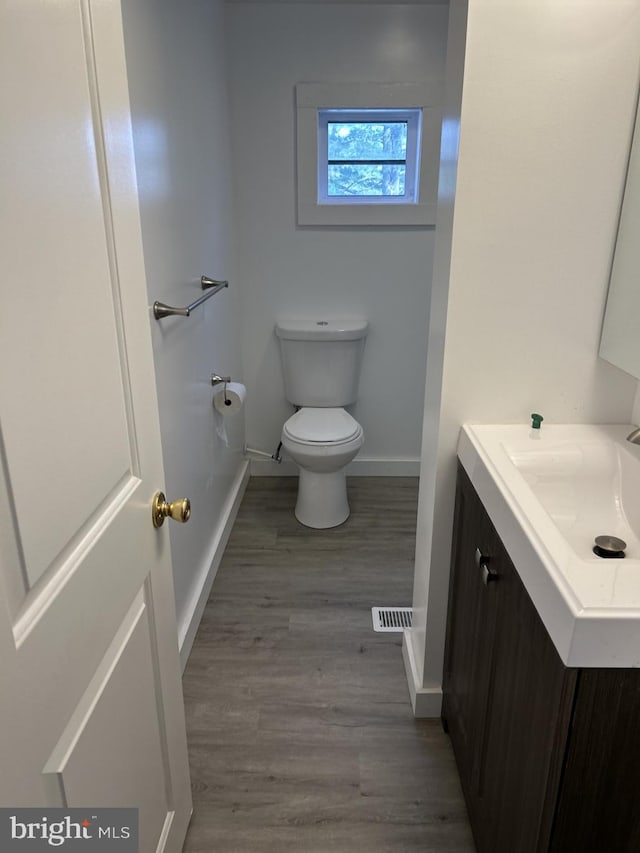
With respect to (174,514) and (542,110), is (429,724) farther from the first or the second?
(542,110)

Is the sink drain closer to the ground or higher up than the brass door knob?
closer to the ground

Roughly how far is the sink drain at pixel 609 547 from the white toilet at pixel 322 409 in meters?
1.45

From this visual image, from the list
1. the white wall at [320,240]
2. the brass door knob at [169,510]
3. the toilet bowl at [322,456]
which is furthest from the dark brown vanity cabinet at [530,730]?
the white wall at [320,240]

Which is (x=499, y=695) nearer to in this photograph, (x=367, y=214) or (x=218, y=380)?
(x=218, y=380)

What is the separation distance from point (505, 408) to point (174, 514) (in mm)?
834

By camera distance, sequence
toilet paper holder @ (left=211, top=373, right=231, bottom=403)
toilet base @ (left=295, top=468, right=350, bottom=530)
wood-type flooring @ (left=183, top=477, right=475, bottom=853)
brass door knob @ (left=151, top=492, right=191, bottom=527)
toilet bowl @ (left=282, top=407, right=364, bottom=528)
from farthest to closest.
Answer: toilet base @ (left=295, top=468, right=350, bottom=530) → toilet bowl @ (left=282, top=407, right=364, bottom=528) → toilet paper holder @ (left=211, top=373, right=231, bottom=403) → wood-type flooring @ (left=183, top=477, right=475, bottom=853) → brass door knob @ (left=151, top=492, right=191, bottom=527)

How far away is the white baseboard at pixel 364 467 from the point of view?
3.27 metres

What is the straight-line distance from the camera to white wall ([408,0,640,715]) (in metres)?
1.25

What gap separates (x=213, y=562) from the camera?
7.71 ft

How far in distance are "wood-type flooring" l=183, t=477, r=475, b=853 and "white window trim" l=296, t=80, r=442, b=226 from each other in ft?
4.79

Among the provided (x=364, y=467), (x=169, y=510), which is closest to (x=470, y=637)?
(x=169, y=510)

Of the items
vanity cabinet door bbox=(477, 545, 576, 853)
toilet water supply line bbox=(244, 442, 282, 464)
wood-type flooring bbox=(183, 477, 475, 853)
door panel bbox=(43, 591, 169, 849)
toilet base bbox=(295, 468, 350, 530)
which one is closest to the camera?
door panel bbox=(43, 591, 169, 849)

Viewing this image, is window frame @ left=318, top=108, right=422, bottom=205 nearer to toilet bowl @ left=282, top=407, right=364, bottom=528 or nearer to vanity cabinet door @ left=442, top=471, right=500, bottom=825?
toilet bowl @ left=282, top=407, right=364, bottom=528

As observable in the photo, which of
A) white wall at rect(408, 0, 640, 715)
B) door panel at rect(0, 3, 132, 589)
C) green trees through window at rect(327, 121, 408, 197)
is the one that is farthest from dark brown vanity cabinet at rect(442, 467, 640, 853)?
green trees through window at rect(327, 121, 408, 197)
